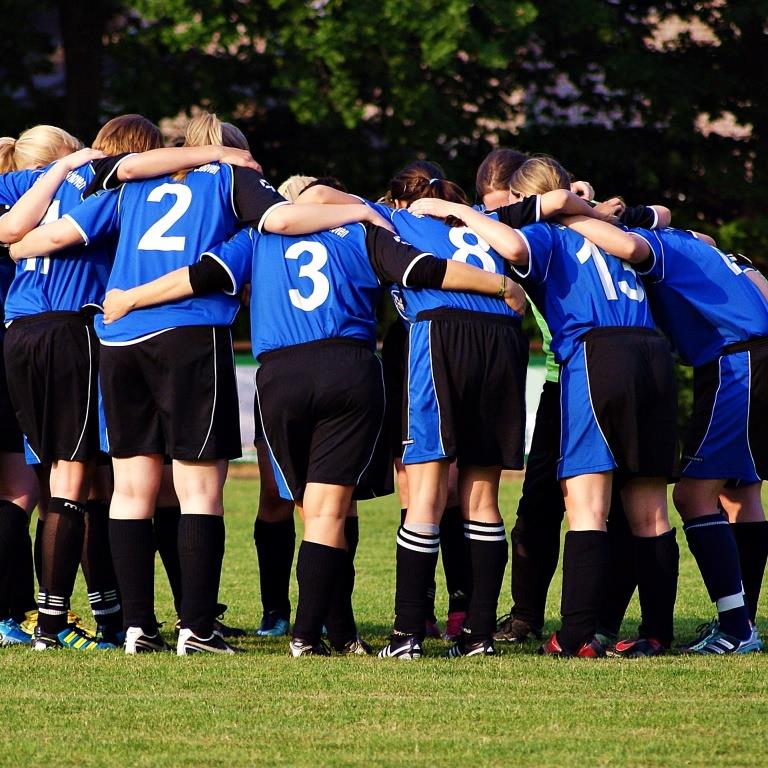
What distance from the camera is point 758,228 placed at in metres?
20.5

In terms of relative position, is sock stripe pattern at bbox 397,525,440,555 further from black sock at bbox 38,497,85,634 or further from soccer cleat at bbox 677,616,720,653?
black sock at bbox 38,497,85,634

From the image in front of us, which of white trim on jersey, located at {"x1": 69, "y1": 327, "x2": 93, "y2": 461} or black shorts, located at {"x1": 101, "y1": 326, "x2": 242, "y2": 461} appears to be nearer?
black shorts, located at {"x1": 101, "y1": 326, "x2": 242, "y2": 461}

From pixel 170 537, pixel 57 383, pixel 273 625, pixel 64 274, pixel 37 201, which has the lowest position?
pixel 273 625

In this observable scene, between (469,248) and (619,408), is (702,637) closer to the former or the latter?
(619,408)

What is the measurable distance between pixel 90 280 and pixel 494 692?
2.56 metres

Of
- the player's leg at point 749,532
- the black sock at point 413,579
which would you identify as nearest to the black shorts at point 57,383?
the black sock at point 413,579

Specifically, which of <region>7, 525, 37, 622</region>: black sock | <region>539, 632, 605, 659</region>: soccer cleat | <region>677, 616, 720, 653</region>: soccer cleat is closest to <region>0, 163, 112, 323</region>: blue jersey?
<region>7, 525, 37, 622</region>: black sock

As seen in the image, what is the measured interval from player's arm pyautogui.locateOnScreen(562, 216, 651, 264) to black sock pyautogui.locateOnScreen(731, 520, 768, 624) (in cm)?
149

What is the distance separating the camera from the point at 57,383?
20.1ft

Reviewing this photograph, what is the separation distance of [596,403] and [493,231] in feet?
2.66

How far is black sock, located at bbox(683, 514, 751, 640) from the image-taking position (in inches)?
242

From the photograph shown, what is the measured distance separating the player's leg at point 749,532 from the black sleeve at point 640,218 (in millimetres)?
1266

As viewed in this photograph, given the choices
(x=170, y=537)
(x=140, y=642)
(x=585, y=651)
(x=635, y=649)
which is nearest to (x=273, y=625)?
(x=170, y=537)

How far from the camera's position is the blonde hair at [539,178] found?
620 centimetres
